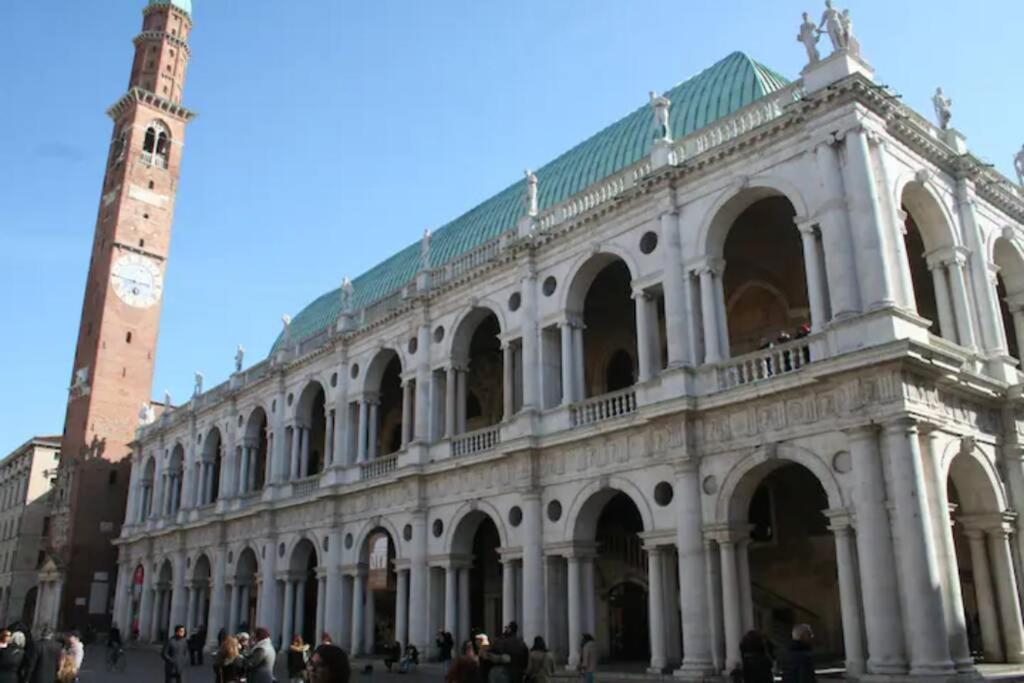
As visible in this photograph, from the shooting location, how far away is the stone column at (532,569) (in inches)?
880

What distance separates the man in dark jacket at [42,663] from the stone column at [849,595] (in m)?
12.9

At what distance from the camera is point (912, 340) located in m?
15.6

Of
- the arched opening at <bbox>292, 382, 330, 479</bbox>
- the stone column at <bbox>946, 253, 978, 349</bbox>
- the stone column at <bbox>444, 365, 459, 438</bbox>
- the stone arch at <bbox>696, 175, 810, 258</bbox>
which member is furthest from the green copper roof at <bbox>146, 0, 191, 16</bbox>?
the stone column at <bbox>946, 253, 978, 349</bbox>

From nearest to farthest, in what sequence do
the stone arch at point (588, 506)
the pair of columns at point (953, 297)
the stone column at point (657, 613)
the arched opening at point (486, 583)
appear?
the stone column at point (657, 613)
the pair of columns at point (953, 297)
the stone arch at point (588, 506)
the arched opening at point (486, 583)

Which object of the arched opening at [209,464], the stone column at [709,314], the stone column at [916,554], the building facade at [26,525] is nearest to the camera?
the stone column at [916,554]

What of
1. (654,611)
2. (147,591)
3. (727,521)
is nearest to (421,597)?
(654,611)

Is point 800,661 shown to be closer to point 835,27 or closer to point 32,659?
point 32,659

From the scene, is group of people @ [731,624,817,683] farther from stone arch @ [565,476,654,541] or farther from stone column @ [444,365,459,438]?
stone column @ [444,365,459,438]

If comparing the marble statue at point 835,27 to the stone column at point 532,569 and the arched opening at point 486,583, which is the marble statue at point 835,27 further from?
the arched opening at point 486,583

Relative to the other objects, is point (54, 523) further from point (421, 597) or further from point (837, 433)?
point (837, 433)

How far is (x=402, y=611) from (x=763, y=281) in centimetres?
1489

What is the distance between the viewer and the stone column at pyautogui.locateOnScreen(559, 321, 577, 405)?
76.8 ft

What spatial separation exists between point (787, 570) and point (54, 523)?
46810mm

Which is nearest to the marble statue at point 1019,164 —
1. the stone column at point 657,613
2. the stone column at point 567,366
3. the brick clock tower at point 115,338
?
the stone column at point 567,366
